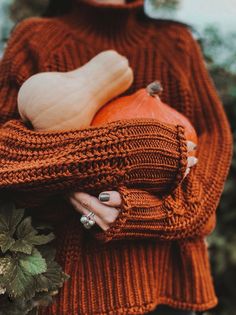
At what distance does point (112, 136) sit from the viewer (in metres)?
1.12

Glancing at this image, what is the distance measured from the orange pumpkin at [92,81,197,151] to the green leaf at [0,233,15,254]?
13.3 inches

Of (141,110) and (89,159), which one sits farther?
(141,110)

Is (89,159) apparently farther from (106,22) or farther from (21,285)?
(106,22)

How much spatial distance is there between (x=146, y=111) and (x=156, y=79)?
0.24 metres

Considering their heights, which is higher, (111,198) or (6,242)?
(111,198)

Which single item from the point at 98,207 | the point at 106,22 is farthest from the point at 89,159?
the point at 106,22

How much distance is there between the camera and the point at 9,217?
1149 millimetres

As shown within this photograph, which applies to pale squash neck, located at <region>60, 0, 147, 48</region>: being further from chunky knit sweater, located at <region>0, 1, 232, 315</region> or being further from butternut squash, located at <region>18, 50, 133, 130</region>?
butternut squash, located at <region>18, 50, 133, 130</region>

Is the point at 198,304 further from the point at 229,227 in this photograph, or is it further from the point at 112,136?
the point at 229,227

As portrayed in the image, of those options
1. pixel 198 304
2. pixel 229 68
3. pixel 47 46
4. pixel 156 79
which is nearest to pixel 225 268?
pixel 229 68

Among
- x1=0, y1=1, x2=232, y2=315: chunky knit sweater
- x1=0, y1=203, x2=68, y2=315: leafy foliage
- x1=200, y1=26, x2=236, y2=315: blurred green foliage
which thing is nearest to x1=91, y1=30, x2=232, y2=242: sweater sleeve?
x1=0, y1=1, x2=232, y2=315: chunky knit sweater

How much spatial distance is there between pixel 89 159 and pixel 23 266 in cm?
26

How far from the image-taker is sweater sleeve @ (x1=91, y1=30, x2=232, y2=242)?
3.81 ft

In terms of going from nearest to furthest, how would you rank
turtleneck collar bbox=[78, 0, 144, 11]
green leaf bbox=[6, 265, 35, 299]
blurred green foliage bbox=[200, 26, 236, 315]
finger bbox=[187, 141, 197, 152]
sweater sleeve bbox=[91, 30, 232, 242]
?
green leaf bbox=[6, 265, 35, 299] → sweater sleeve bbox=[91, 30, 232, 242] → finger bbox=[187, 141, 197, 152] → turtleneck collar bbox=[78, 0, 144, 11] → blurred green foliage bbox=[200, 26, 236, 315]
